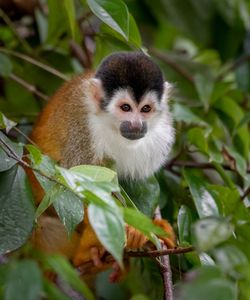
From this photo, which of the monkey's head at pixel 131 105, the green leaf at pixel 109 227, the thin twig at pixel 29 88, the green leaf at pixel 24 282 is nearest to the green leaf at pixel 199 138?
the monkey's head at pixel 131 105

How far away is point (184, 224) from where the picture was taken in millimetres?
2182

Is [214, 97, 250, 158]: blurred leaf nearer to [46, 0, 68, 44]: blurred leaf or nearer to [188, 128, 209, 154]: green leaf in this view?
[188, 128, 209, 154]: green leaf

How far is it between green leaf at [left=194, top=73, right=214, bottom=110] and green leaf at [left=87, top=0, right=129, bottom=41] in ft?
3.52

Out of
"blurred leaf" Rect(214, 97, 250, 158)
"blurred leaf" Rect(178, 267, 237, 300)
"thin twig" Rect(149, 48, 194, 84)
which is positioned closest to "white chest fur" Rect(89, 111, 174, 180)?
"blurred leaf" Rect(214, 97, 250, 158)

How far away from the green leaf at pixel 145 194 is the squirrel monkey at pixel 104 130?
65 millimetres

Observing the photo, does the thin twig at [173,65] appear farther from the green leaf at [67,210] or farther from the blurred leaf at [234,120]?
the green leaf at [67,210]

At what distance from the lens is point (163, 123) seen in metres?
2.83

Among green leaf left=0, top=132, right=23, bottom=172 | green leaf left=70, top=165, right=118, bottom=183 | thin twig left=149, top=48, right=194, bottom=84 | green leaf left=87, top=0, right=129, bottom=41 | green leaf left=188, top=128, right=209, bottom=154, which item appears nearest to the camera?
green leaf left=70, top=165, right=118, bottom=183

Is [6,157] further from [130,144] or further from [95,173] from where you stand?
[130,144]

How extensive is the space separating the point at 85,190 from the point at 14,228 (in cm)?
57

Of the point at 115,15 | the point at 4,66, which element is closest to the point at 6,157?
the point at 115,15

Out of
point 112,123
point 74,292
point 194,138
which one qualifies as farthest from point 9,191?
point 194,138

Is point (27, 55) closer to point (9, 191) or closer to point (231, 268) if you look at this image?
point (9, 191)

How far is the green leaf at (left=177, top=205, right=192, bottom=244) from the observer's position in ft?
6.93
